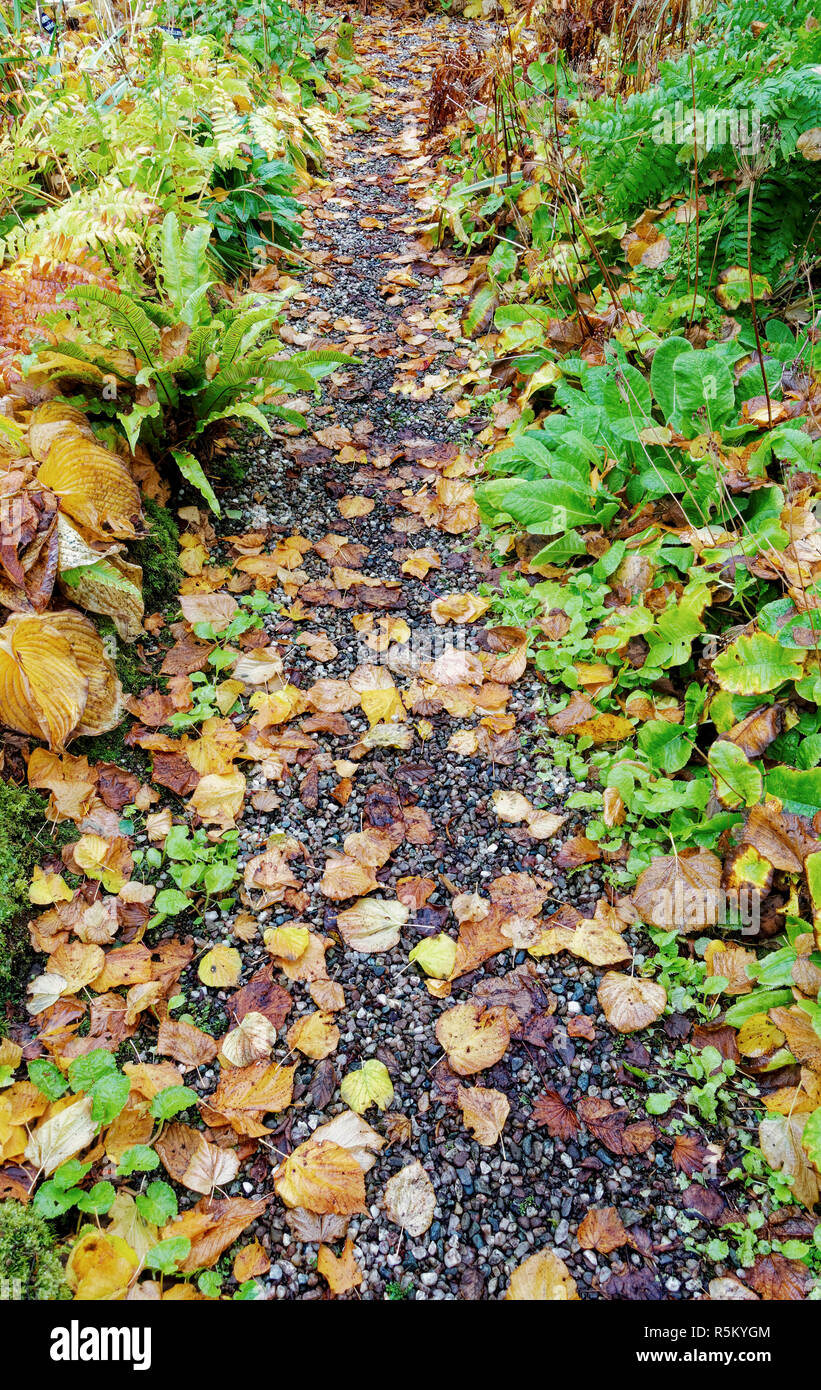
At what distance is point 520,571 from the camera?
8.87ft

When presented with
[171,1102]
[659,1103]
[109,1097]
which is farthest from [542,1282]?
[109,1097]

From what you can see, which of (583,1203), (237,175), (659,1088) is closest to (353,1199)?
(583,1203)

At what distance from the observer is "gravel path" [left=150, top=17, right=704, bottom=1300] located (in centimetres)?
143

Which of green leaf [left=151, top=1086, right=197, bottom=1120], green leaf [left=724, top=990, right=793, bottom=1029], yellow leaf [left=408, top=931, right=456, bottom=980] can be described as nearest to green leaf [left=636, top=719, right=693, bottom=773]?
green leaf [left=724, top=990, right=793, bottom=1029]

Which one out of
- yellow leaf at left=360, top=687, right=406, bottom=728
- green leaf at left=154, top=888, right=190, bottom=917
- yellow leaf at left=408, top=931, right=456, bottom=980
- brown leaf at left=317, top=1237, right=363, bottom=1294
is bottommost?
brown leaf at left=317, top=1237, right=363, bottom=1294

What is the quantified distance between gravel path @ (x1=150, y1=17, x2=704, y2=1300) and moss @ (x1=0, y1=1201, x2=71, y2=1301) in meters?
0.33

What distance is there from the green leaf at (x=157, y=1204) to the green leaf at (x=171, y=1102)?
121 millimetres

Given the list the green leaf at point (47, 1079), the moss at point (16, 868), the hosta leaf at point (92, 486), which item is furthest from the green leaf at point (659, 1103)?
the hosta leaf at point (92, 486)

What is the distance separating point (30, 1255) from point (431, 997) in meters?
0.90

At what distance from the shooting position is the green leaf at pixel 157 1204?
1.45 metres

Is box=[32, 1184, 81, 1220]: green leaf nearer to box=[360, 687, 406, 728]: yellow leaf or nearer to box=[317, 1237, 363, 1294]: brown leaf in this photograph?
box=[317, 1237, 363, 1294]: brown leaf

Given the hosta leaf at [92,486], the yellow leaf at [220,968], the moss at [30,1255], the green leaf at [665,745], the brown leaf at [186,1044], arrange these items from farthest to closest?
1. the hosta leaf at [92,486]
2. the green leaf at [665,745]
3. the yellow leaf at [220,968]
4. the brown leaf at [186,1044]
5. the moss at [30,1255]

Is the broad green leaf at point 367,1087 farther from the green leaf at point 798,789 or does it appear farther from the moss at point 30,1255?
the green leaf at point 798,789
